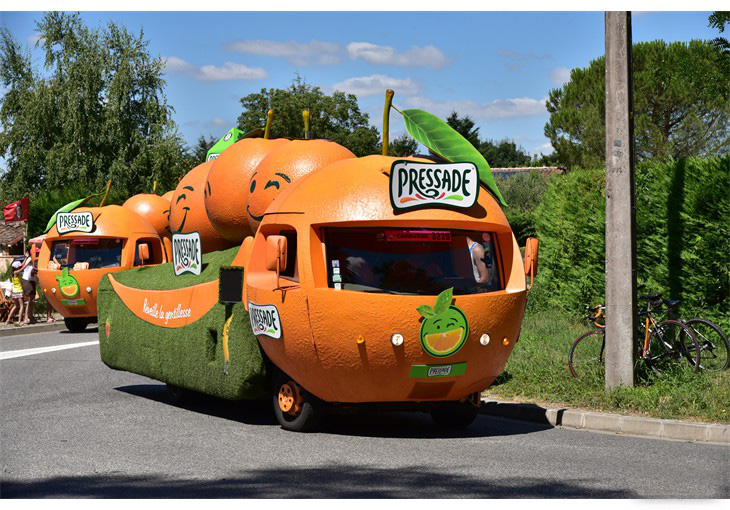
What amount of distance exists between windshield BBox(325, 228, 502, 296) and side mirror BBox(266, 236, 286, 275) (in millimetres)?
394

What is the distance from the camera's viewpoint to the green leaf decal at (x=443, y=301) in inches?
331

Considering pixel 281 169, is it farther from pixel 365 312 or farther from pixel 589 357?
pixel 589 357

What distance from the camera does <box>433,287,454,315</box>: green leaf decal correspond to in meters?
8.40

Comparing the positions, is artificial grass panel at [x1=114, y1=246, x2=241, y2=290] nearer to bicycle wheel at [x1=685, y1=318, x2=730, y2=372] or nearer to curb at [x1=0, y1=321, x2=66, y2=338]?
bicycle wheel at [x1=685, y1=318, x2=730, y2=372]

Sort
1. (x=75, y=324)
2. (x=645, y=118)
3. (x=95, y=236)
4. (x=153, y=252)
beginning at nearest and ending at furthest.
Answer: (x=95, y=236), (x=153, y=252), (x=75, y=324), (x=645, y=118)

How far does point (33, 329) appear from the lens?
23297mm

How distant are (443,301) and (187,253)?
361cm

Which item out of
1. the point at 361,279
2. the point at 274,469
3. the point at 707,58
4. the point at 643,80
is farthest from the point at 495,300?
the point at 643,80

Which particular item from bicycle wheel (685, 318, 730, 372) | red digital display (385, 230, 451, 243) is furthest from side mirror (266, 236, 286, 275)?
bicycle wheel (685, 318, 730, 372)

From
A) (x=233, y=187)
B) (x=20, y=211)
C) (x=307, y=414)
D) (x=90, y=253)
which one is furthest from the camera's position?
(x=20, y=211)

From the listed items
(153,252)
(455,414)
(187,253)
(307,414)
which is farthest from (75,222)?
(455,414)

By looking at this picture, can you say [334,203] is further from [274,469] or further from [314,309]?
[274,469]

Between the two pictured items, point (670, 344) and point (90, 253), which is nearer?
point (670, 344)

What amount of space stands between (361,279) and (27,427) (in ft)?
12.1
